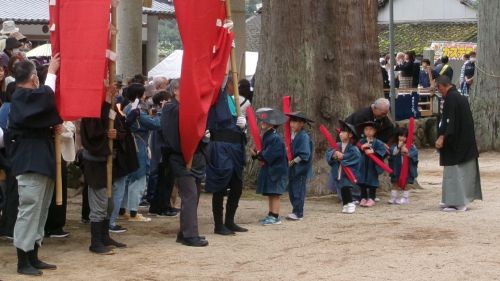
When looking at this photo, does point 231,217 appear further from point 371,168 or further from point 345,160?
point 371,168

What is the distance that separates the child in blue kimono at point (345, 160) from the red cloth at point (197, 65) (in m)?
2.64

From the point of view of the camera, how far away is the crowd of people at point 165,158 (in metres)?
8.00

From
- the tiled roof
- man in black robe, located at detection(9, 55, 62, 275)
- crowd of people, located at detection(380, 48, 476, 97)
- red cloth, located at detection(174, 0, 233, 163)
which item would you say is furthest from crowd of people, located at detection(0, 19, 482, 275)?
the tiled roof

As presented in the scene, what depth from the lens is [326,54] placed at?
44.2ft

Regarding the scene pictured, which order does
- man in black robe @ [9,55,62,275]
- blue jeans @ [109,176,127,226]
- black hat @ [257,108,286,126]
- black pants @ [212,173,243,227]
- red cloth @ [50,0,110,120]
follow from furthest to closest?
1. black hat @ [257,108,286,126]
2. black pants @ [212,173,243,227]
3. blue jeans @ [109,176,127,226]
4. red cloth @ [50,0,110,120]
5. man in black robe @ [9,55,62,275]

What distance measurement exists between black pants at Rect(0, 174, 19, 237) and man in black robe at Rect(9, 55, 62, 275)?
1.00m

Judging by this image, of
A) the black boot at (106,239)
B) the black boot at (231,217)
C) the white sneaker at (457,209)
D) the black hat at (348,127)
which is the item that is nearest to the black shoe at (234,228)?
the black boot at (231,217)

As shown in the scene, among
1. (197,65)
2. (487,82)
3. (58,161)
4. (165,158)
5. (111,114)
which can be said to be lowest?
(165,158)

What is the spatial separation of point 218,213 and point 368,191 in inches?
125

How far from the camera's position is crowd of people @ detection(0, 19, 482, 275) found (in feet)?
26.2

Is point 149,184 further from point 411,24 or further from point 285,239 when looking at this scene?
point 411,24

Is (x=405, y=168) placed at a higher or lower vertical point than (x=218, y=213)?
higher

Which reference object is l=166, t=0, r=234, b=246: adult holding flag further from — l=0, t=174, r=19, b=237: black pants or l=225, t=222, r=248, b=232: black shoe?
l=0, t=174, r=19, b=237: black pants

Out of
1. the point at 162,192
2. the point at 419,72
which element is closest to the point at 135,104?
the point at 162,192
